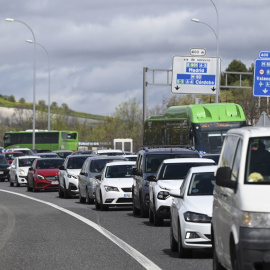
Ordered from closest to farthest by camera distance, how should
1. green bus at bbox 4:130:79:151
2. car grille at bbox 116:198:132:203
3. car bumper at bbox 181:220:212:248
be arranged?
car bumper at bbox 181:220:212:248, car grille at bbox 116:198:132:203, green bus at bbox 4:130:79:151

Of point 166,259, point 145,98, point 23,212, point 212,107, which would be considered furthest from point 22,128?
point 166,259

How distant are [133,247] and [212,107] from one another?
84.9ft

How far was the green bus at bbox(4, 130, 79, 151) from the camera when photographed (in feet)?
338

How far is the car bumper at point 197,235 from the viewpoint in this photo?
14688mm

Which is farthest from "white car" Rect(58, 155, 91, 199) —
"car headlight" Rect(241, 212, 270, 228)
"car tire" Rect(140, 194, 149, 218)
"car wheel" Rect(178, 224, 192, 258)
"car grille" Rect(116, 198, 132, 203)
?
"car headlight" Rect(241, 212, 270, 228)

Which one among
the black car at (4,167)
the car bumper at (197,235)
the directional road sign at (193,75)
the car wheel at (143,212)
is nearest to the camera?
the car bumper at (197,235)

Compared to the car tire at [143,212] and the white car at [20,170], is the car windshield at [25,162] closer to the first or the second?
the white car at [20,170]

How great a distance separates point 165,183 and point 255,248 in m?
12.5

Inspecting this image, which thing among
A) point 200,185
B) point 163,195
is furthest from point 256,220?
point 163,195

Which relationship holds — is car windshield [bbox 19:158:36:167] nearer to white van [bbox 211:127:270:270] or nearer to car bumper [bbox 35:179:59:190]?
car bumper [bbox 35:179:59:190]

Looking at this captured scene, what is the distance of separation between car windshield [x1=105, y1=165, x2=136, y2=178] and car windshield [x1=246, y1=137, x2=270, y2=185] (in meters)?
19.2

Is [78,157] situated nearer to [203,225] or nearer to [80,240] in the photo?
[80,240]

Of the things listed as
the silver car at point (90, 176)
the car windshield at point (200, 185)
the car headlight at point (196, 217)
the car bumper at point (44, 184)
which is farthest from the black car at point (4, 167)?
the car headlight at point (196, 217)

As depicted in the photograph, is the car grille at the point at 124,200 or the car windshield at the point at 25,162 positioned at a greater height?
the car windshield at the point at 25,162
